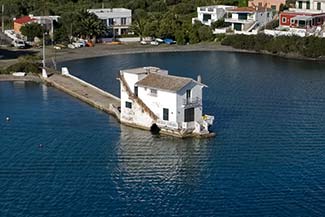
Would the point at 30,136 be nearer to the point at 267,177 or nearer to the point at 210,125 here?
the point at 210,125

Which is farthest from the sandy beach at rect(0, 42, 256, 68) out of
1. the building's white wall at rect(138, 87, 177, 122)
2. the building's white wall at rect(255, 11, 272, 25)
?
the building's white wall at rect(138, 87, 177, 122)

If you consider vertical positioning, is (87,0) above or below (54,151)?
above

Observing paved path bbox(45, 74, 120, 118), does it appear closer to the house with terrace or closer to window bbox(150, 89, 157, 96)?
window bbox(150, 89, 157, 96)

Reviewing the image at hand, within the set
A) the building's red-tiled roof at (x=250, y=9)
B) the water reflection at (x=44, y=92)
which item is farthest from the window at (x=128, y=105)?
the building's red-tiled roof at (x=250, y=9)

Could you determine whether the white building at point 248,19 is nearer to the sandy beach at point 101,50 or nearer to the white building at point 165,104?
the sandy beach at point 101,50

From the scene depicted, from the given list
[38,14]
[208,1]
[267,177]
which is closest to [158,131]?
[267,177]
